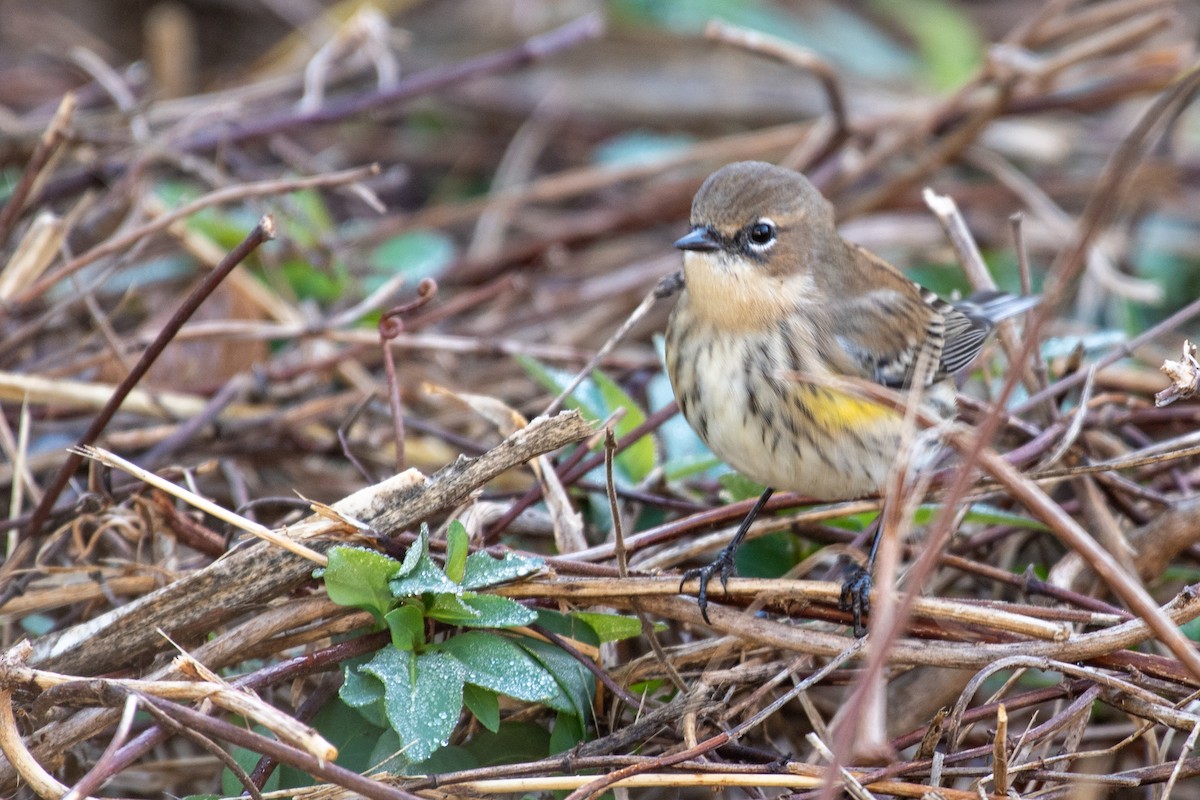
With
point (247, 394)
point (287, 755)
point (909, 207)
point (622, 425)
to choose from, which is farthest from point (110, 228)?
point (909, 207)

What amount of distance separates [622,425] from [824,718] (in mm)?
827

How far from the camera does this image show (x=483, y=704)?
2.21 m

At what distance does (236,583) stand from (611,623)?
0.70 meters

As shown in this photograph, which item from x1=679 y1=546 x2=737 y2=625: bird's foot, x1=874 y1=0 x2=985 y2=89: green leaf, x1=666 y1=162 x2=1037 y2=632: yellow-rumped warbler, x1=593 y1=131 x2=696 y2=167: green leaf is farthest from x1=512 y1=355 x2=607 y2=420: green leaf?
x1=874 y1=0 x2=985 y2=89: green leaf

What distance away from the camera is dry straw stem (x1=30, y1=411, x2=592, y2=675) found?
2271 millimetres

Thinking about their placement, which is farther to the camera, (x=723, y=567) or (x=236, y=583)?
(x=723, y=567)

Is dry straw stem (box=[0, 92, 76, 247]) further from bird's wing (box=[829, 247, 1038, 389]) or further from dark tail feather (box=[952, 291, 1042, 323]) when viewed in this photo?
dark tail feather (box=[952, 291, 1042, 323])

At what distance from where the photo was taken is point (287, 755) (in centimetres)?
189

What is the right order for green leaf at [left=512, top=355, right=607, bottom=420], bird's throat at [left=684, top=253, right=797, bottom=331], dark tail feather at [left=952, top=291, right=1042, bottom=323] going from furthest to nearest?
1. dark tail feather at [left=952, top=291, right=1042, bottom=323]
2. green leaf at [left=512, top=355, right=607, bottom=420]
3. bird's throat at [left=684, top=253, right=797, bottom=331]

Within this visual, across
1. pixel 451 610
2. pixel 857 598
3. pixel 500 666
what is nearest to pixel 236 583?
pixel 451 610

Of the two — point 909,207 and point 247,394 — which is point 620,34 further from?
point 247,394

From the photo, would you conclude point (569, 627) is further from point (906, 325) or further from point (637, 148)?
point (637, 148)

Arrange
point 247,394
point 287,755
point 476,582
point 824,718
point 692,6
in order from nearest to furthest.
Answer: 1. point 287,755
2. point 476,582
3. point 824,718
4. point 247,394
5. point 692,6

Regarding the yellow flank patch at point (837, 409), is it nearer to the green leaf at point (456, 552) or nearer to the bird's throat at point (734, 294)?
the bird's throat at point (734, 294)
